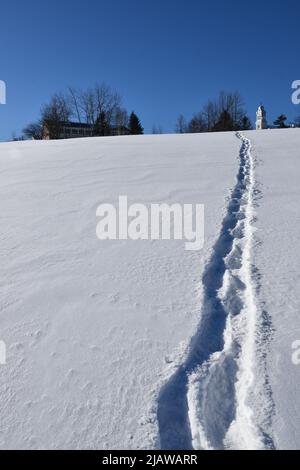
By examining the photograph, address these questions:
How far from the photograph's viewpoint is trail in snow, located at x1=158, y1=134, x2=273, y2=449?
4.64 ft

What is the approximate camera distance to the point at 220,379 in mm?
1684

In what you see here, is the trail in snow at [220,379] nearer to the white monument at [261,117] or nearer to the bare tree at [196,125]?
the white monument at [261,117]

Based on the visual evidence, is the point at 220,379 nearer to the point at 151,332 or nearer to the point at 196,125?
the point at 151,332

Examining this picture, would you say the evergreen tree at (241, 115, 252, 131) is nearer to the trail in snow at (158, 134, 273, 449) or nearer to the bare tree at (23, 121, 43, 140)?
the bare tree at (23, 121, 43, 140)

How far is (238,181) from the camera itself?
4.71 meters

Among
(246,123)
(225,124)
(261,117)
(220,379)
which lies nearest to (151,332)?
(220,379)

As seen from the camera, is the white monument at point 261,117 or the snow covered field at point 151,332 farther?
the white monument at point 261,117

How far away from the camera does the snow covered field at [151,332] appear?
1454mm

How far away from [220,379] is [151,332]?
471mm

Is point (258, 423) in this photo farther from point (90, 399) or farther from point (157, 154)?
point (157, 154)

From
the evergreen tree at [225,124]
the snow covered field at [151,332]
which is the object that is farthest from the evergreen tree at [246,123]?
the snow covered field at [151,332]

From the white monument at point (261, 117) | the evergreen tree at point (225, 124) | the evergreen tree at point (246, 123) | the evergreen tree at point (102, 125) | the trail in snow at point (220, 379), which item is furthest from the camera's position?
the evergreen tree at point (246, 123)

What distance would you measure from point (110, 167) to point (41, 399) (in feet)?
15.6

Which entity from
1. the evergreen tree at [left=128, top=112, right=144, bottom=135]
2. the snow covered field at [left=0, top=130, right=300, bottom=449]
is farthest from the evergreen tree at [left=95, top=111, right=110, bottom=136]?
the snow covered field at [left=0, top=130, right=300, bottom=449]
